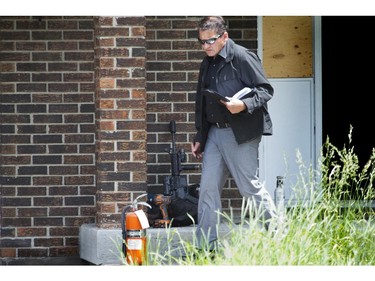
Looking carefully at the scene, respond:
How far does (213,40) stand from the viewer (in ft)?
28.8

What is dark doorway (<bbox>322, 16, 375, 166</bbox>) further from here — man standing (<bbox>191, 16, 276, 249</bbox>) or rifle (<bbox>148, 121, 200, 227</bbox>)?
man standing (<bbox>191, 16, 276, 249</bbox>)

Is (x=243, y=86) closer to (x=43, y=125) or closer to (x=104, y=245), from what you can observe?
(x=104, y=245)

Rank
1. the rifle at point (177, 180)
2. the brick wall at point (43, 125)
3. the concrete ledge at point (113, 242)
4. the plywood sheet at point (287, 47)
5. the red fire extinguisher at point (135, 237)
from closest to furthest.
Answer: the red fire extinguisher at point (135, 237) < the concrete ledge at point (113, 242) < the rifle at point (177, 180) < the brick wall at point (43, 125) < the plywood sheet at point (287, 47)

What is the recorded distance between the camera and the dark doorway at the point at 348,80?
36.6 feet

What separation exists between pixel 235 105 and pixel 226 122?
0.31m

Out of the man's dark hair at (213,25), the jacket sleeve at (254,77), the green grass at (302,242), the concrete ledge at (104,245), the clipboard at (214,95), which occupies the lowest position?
the concrete ledge at (104,245)

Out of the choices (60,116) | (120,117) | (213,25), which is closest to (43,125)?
(60,116)

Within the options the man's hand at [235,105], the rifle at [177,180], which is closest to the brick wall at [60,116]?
the rifle at [177,180]

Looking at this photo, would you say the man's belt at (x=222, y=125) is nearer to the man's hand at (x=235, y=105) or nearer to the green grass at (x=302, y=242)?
the man's hand at (x=235, y=105)

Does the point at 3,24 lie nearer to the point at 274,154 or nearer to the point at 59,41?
the point at 59,41

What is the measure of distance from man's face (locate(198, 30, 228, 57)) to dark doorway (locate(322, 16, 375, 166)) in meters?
2.49

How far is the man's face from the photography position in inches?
345

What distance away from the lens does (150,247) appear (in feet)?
30.9

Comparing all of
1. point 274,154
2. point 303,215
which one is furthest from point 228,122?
point 274,154
